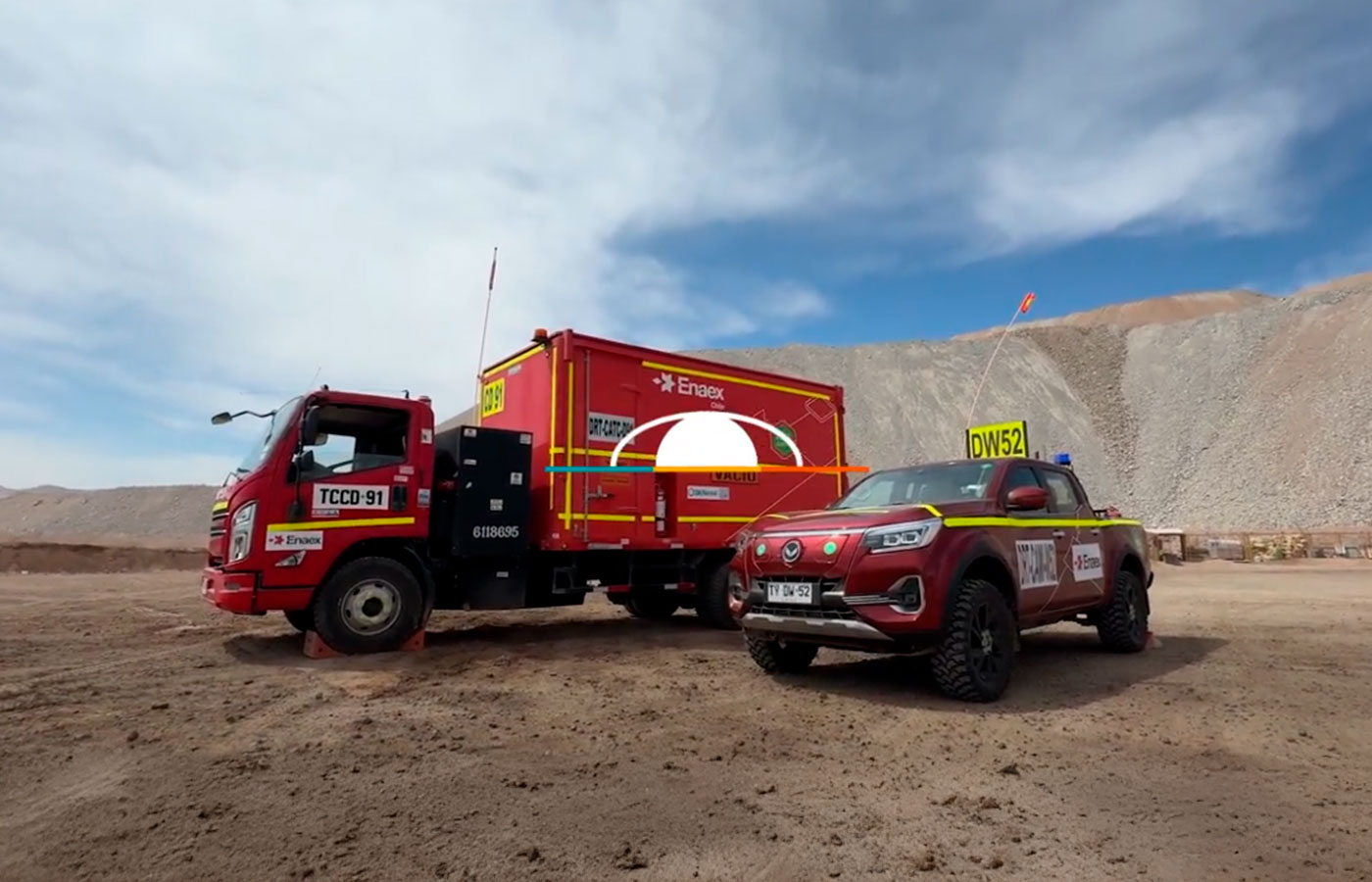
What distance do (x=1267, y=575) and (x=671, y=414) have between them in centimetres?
1617

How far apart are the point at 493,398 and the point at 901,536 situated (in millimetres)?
6327

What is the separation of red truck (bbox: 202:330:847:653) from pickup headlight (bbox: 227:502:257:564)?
0.02 meters

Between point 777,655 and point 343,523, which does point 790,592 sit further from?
point 343,523

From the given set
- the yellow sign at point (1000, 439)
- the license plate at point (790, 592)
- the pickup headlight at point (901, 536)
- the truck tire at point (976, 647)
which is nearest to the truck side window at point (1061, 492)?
the truck tire at point (976, 647)

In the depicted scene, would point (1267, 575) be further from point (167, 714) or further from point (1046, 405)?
point (1046, 405)

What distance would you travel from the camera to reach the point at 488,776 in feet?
12.5

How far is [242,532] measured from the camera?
7.18m

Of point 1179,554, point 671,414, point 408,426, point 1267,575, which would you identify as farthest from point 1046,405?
point 408,426

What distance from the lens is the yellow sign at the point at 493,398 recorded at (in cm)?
993

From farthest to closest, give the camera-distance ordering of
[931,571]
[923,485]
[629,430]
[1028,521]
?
[629,430] → [923,485] → [1028,521] → [931,571]

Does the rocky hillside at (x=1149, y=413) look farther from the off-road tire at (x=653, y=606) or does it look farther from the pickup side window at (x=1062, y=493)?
the pickup side window at (x=1062, y=493)

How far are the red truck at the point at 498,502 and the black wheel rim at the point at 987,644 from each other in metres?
3.05

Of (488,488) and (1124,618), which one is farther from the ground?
(488,488)

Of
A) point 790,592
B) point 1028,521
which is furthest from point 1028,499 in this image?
point 790,592
